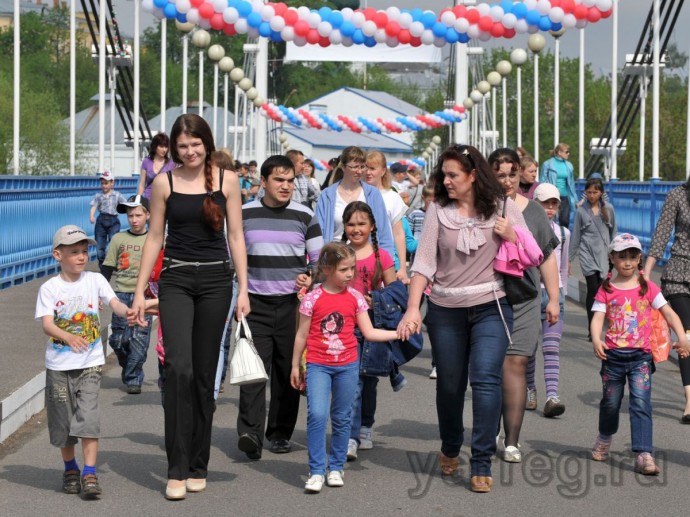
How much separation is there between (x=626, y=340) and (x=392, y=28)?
15.9 m

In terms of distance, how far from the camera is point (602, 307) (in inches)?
309

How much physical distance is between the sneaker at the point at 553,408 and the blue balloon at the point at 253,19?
1352cm

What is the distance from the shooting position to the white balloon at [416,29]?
22797 millimetres

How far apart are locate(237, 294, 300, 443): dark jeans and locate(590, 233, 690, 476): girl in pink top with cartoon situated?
1700 millimetres

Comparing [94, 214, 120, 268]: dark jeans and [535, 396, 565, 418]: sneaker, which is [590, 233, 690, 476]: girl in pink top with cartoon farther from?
[94, 214, 120, 268]: dark jeans

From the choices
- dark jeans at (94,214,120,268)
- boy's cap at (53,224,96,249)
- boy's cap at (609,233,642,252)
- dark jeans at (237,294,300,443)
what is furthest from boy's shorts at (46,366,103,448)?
dark jeans at (94,214,120,268)

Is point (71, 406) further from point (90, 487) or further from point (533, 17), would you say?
point (533, 17)

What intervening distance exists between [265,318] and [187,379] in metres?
1.11

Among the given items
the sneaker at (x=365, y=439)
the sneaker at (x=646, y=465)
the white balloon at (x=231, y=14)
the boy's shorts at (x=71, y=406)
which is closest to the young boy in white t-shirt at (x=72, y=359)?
the boy's shorts at (x=71, y=406)

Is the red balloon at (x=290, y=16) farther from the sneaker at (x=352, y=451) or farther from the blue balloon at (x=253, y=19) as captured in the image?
the sneaker at (x=352, y=451)

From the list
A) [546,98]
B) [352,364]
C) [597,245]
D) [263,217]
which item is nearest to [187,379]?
[352,364]

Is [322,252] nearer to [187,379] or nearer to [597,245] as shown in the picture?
[187,379]

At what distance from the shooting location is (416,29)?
22.9 meters

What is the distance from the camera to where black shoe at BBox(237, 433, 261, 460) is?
25.1 feet
